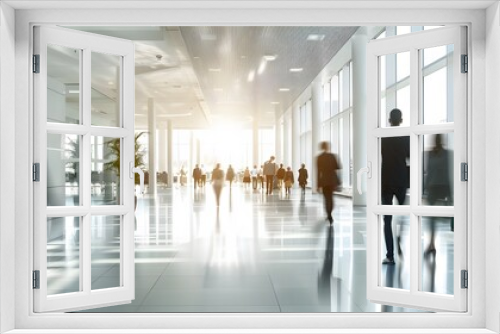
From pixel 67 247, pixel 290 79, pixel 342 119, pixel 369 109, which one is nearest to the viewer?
pixel 369 109

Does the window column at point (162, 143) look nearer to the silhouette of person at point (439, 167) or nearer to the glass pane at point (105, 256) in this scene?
the glass pane at point (105, 256)

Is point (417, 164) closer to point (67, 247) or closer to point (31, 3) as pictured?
point (31, 3)

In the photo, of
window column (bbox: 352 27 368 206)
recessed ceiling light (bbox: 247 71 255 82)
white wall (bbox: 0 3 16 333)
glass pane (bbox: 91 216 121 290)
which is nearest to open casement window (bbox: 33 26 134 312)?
white wall (bbox: 0 3 16 333)

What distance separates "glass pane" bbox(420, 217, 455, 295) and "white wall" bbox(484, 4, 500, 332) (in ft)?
1.56

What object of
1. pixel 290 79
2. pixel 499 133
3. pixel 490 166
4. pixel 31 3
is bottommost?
pixel 490 166

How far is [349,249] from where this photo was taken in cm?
655

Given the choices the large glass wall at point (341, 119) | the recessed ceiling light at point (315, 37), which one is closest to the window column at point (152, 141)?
the large glass wall at point (341, 119)

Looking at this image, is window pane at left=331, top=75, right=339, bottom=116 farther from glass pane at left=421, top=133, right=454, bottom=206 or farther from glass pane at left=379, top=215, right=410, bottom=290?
glass pane at left=421, top=133, right=454, bottom=206

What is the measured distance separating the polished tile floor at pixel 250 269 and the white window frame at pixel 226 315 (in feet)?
1.46

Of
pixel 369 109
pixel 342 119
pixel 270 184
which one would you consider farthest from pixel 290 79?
pixel 369 109

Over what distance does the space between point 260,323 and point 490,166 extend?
180 cm

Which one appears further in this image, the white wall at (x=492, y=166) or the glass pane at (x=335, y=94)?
the glass pane at (x=335, y=94)

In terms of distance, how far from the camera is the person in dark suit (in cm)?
968

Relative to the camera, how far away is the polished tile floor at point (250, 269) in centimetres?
395
